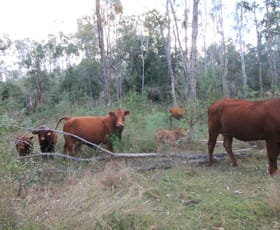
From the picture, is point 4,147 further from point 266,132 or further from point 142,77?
point 142,77

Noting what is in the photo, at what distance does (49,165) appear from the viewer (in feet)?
25.0

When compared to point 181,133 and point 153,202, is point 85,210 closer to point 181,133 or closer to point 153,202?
point 153,202

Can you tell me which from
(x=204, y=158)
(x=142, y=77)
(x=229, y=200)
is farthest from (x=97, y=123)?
(x=142, y=77)

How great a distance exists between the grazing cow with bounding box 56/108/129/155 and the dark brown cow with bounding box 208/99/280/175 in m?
2.33

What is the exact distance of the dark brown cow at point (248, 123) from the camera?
694 centimetres

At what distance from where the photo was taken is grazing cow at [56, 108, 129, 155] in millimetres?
9055

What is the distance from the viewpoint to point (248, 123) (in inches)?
288

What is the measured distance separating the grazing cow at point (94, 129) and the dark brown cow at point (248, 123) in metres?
2.33

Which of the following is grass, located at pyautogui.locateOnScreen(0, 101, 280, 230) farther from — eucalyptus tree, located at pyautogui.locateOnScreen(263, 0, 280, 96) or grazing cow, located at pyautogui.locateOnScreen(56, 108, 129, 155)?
eucalyptus tree, located at pyautogui.locateOnScreen(263, 0, 280, 96)

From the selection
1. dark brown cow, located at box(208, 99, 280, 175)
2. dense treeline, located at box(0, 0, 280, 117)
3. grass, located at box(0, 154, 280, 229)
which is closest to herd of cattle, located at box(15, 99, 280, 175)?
dark brown cow, located at box(208, 99, 280, 175)

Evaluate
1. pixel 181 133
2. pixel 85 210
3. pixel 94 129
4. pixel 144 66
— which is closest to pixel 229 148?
pixel 181 133

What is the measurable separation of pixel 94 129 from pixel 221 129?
3110 mm

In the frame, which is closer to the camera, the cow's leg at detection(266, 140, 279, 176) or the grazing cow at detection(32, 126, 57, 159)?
the cow's leg at detection(266, 140, 279, 176)

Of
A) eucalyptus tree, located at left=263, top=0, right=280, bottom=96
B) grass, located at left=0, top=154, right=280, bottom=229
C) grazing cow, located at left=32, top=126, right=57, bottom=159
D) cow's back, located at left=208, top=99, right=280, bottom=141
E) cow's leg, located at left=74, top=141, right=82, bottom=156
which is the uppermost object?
eucalyptus tree, located at left=263, top=0, right=280, bottom=96
